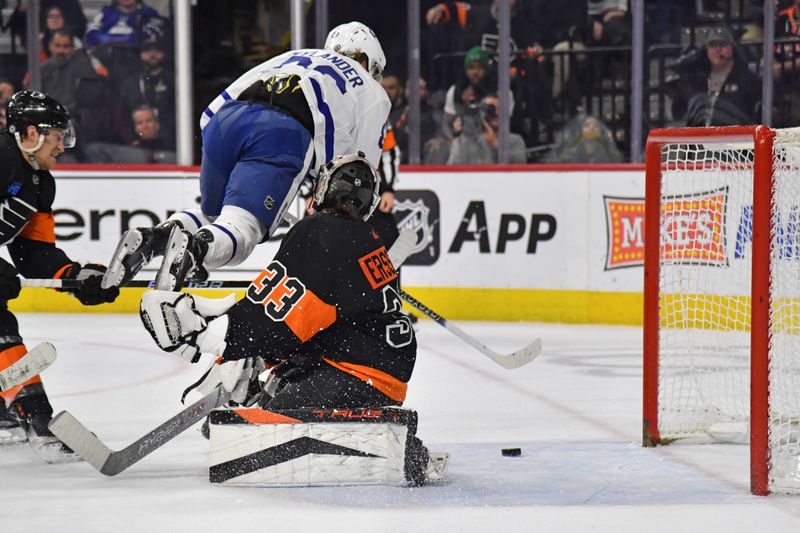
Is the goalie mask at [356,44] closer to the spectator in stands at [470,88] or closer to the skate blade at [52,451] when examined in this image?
the skate blade at [52,451]

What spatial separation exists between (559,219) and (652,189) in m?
3.17

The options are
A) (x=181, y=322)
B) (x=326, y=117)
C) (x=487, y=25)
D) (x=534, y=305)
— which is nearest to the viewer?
(x=181, y=322)

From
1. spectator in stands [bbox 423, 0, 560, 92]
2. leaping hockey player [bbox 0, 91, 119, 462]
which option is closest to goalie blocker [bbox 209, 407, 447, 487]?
leaping hockey player [bbox 0, 91, 119, 462]

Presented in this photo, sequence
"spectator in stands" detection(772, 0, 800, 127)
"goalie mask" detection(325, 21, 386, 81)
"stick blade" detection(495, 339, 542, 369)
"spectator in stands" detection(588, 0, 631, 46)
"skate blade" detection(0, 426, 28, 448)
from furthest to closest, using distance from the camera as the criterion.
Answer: "spectator in stands" detection(588, 0, 631, 46), "spectator in stands" detection(772, 0, 800, 127), "stick blade" detection(495, 339, 542, 369), "goalie mask" detection(325, 21, 386, 81), "skate blade" detection(0, 426, 28, 448)

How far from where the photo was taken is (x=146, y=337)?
19.4ft

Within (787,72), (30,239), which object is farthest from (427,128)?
(30,239)

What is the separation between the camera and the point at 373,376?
8.98 feet

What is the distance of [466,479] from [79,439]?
84cm

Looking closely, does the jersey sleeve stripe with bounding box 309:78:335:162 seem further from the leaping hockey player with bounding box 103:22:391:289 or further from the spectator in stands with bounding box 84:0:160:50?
the spectator in stands with bounding box 84:0:160:50

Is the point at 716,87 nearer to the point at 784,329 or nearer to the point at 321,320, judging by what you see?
the point at 784,329

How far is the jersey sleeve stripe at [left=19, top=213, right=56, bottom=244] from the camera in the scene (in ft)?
10.8

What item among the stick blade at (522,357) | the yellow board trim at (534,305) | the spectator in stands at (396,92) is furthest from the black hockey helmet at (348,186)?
the spectator in stands at (396,92)

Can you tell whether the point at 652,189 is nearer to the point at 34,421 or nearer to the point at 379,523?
the point at 379,523

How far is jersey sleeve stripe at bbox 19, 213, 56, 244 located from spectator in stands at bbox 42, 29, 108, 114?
4.23 m
